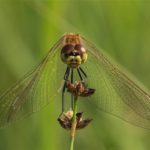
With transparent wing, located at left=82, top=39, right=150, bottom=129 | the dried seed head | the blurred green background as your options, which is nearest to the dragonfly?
transparent wing, located at left=82, top=39, right=150, bottom=129

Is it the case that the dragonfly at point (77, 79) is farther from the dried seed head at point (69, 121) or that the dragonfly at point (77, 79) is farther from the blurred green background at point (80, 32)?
the blurred green background at point (80, 32)

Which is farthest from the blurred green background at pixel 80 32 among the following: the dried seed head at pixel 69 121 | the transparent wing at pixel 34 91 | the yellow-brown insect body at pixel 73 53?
the dried seed head at pixel 69 121

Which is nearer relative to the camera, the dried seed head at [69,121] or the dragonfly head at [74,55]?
the dried seed head at [69,121]

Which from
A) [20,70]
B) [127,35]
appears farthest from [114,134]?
[127,35]

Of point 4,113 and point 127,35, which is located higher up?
point 127,35

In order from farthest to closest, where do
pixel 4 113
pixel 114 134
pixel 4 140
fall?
pixel 4 140 → pixel 114 134 → pixel 4 113

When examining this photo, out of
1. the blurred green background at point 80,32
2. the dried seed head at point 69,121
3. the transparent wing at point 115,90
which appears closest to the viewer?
the dried seed head at point 69,121

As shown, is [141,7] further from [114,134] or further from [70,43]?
[70,43]

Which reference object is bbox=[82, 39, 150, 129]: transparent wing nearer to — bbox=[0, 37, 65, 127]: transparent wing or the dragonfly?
the dragonfly
